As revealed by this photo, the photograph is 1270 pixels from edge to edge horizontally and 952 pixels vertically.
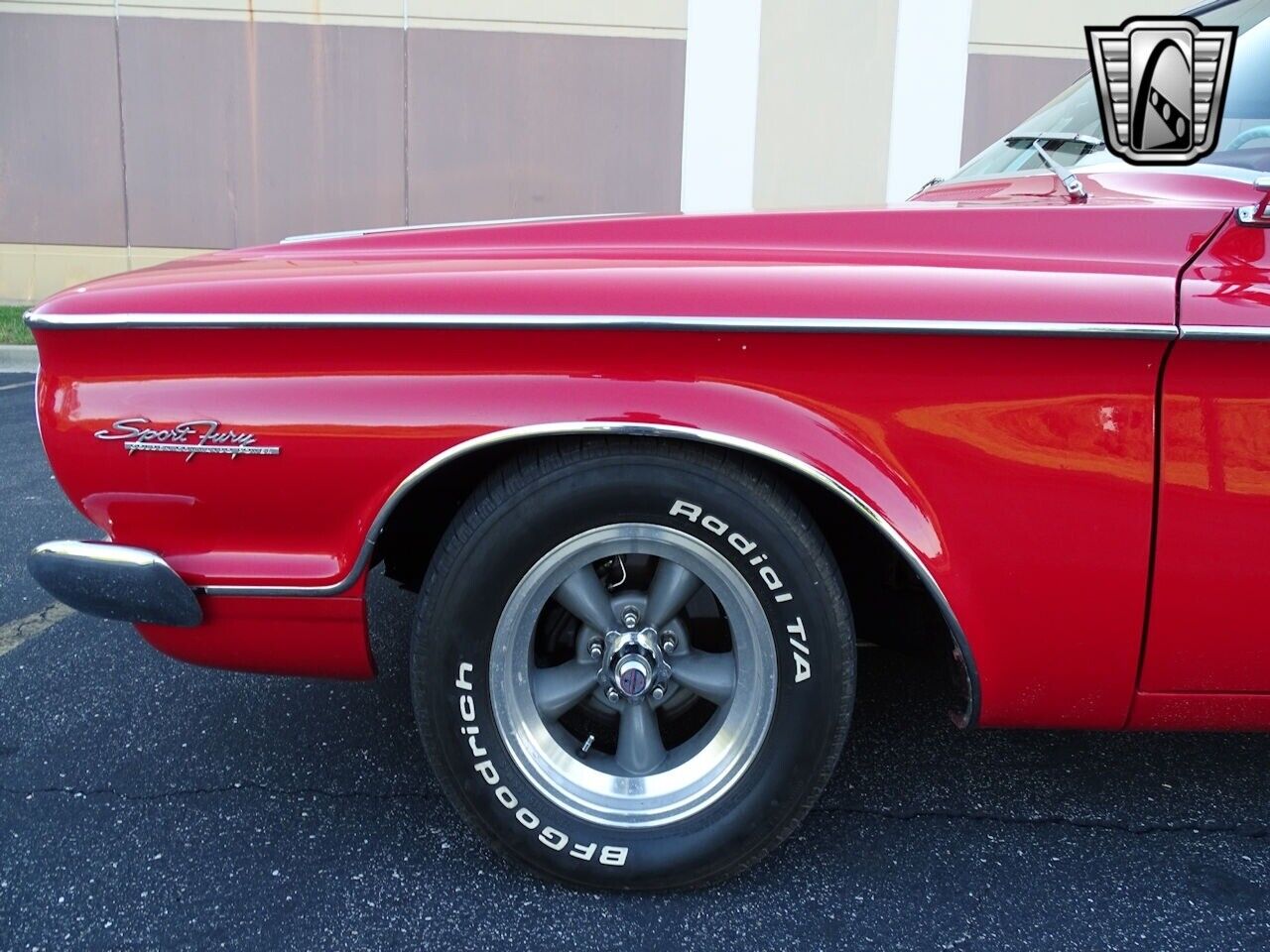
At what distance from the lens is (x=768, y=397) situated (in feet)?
5.70

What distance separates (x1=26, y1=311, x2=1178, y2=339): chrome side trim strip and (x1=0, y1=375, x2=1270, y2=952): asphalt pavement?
1.00 metres

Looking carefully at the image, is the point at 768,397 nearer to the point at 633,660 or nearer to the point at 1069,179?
the point at 633,660

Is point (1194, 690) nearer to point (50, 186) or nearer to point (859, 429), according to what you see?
point (859, 429)

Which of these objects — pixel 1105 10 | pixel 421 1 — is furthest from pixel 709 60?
pixel 1105 10

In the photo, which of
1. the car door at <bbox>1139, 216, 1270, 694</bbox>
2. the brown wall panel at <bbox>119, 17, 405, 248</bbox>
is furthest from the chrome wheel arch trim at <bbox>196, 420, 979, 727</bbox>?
the brown wall panel at <bbox>119, 17, 405, 248</bbox>

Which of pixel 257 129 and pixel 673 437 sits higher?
pixel 257 129

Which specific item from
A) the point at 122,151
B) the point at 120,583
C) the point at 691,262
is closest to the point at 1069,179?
the point at 691,262

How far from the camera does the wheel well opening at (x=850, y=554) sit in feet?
6.23

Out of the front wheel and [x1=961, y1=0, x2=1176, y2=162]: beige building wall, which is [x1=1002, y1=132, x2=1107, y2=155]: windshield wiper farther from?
[x1=961, y1=0, x2=1176, y2=162]: beige building wall

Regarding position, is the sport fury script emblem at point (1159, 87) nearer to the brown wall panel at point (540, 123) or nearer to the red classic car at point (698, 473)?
the red classic car at point (698, 473)

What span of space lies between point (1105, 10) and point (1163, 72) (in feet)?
27.3

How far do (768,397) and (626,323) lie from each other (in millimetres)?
259

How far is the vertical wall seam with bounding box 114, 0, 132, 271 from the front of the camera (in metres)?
9.44

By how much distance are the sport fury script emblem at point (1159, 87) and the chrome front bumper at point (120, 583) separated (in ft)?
6.32
